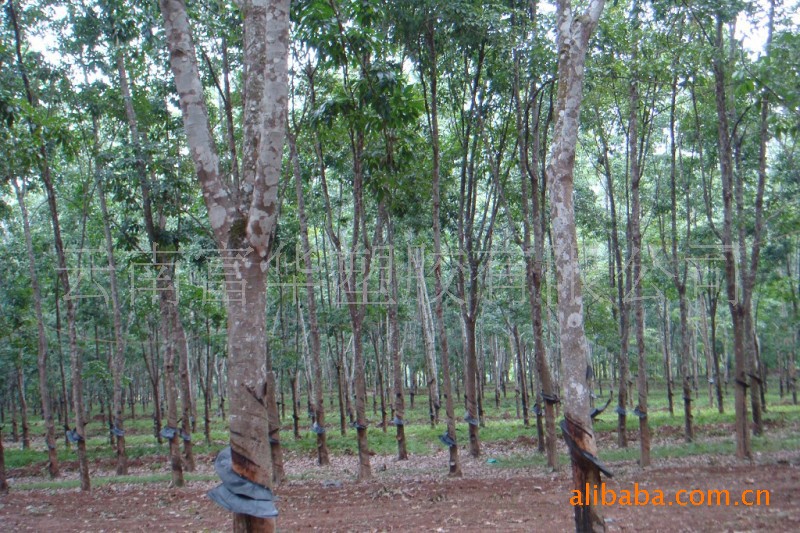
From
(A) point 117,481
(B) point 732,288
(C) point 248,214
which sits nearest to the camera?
(C) point 248,214

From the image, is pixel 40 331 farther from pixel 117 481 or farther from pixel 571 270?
pixel 571 270

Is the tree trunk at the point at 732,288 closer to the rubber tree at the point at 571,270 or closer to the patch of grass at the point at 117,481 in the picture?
the rubber tree at the point at 571,270

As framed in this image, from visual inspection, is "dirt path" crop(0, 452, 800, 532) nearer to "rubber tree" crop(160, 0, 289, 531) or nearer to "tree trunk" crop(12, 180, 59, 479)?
"tree trunk" crop(12, 180, 59, 479)

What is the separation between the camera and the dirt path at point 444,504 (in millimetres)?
7180

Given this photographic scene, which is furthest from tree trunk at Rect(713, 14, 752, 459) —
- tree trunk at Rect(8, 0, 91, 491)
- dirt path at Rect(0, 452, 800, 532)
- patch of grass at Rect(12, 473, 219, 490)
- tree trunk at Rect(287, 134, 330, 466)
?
tree trunk at Rect(8, 0, 91, 491)

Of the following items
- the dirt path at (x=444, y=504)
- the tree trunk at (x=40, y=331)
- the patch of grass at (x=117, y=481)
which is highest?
the tree trunk at (x=40, y=331)

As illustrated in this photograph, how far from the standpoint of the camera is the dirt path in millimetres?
7180

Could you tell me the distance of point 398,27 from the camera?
10875mm

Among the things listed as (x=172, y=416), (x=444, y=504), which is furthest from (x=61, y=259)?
(x=444, y=504)

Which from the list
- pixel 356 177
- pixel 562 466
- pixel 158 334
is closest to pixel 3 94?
pixel 356 177

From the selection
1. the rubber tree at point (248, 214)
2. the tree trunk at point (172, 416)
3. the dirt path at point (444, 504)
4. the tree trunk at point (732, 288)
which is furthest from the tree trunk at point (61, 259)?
the tree trunk at point (732, 288)

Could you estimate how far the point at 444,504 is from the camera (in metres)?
8.87

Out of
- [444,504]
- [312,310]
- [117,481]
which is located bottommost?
[117,481]

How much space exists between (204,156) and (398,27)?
24.8 feet
